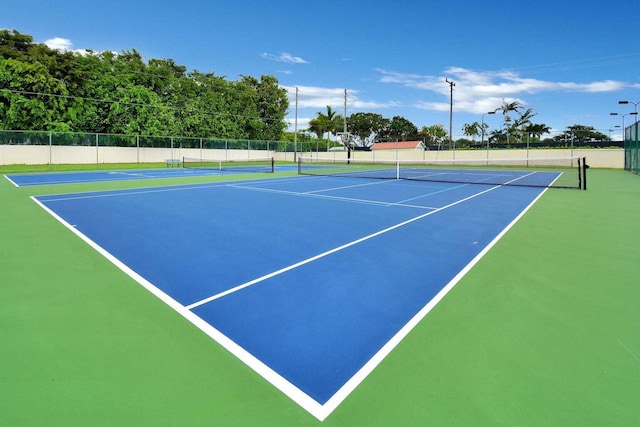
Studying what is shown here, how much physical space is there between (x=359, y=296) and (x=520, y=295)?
5.38 feet

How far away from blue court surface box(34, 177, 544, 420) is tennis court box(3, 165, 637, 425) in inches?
0.9

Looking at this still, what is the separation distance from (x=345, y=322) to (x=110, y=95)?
40.4 metres

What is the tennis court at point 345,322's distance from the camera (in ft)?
7.82

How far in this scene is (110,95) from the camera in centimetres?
3700

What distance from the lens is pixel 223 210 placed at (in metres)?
9.68

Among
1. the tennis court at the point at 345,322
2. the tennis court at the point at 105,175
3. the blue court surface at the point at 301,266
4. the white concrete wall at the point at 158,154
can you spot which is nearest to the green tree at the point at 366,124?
the white concrete wall at the point at 158,154

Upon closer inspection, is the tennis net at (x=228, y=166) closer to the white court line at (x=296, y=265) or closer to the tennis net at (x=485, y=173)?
the tennis net at (x=485, y=173)

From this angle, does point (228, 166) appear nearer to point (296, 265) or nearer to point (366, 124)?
point (296, 265)

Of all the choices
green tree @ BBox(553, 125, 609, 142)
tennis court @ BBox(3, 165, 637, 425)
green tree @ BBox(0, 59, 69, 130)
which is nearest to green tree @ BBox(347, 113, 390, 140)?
green tree @ BBox(553, 125, 609, 142)

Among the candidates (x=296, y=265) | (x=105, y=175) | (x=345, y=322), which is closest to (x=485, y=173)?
(x=105, y=175)

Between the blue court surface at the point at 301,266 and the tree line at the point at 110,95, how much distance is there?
90.6 feet

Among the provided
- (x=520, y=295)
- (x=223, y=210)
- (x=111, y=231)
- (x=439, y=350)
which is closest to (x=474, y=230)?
(x=520, y=295)

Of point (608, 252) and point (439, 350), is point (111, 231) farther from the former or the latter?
point (608, 252)

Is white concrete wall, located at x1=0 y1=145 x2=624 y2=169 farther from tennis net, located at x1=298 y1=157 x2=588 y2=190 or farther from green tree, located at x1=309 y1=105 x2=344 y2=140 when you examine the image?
green tree, located at x1=309 y1=105 x2=344 y2=140
